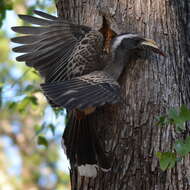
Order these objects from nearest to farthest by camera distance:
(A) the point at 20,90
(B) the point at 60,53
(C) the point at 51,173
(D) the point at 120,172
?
(D) the point at 120,172 < (B) the point at 60,53 < (A) the point at 20,90 < (C) the point at 51,173

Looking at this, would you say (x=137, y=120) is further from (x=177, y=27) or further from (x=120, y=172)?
(x=177, y=27)

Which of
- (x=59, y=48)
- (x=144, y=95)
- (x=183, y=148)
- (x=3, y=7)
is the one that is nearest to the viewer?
(x=183, y=148)

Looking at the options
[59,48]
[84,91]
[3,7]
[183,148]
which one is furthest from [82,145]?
[3,7]

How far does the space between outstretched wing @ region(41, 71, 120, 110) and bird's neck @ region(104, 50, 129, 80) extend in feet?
0.20

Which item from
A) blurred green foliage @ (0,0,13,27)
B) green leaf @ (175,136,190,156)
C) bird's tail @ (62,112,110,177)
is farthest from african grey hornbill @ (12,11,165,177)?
blurred green foliage @ (0,0,13,27)

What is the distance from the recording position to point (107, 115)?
12.0 ft

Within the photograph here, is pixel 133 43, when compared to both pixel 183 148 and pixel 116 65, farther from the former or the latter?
pixel 183 148

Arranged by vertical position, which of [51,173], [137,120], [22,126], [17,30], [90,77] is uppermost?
[17,30]

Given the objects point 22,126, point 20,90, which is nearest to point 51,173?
point 22,126

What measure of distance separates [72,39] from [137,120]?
94cm

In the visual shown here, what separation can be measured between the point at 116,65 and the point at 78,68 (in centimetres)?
29

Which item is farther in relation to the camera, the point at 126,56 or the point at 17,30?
the point at 17,30

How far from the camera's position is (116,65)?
3762 millimetres

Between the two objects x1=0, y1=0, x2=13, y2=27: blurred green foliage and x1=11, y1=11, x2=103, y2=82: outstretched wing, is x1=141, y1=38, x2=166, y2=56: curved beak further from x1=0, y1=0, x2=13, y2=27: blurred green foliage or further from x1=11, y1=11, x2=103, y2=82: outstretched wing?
x1=0, y1=0, x2=13, y2=27: blurred green foliage
